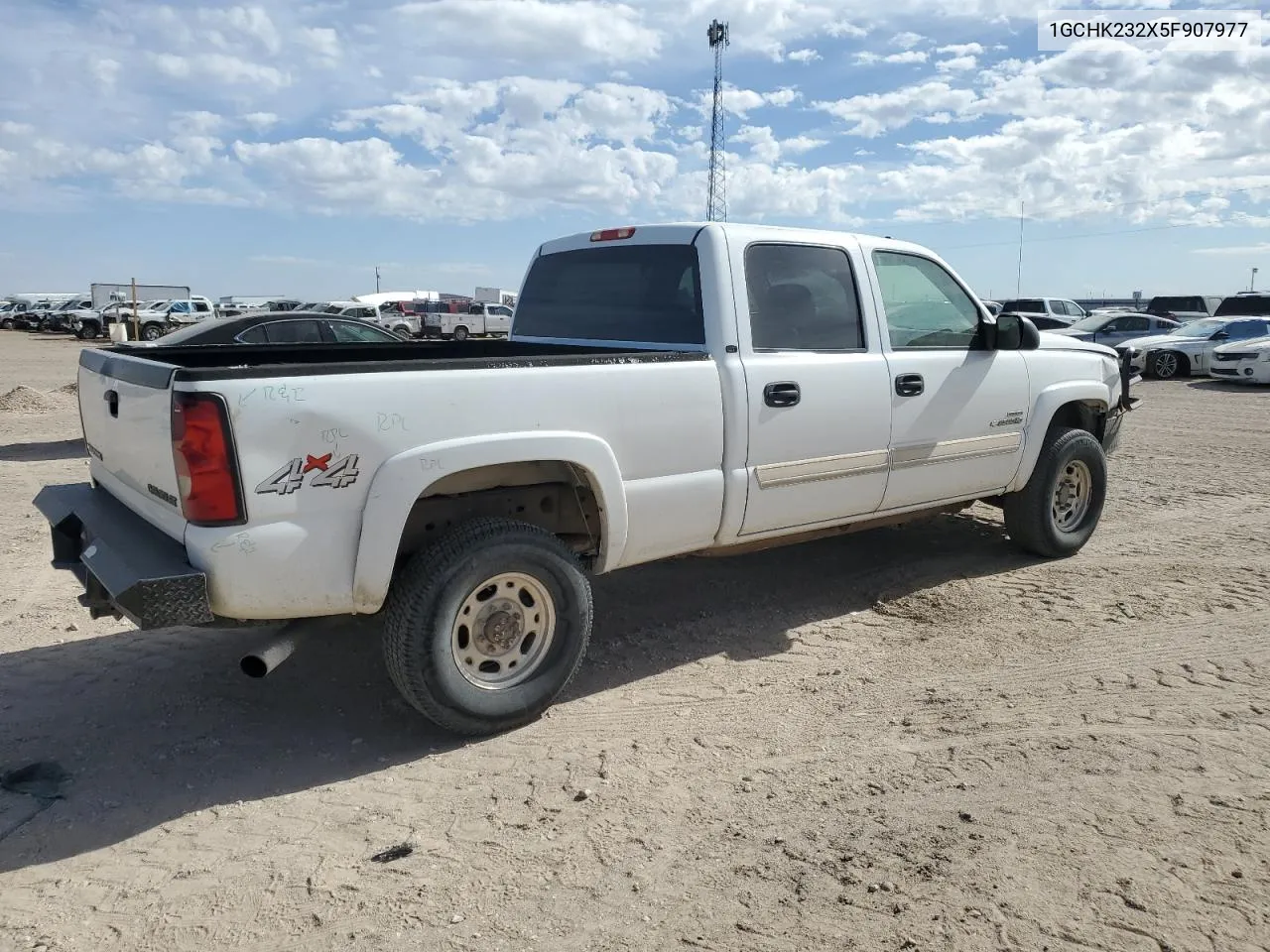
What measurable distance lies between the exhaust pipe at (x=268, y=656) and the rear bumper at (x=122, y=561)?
26 cm

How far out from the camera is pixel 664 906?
9.51ft

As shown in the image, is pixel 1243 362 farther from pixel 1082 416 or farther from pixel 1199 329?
pixel 1082 416

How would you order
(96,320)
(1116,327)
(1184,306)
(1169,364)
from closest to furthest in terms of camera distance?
(1169,364) → (1116,327) → (1184,306) → (96,320)

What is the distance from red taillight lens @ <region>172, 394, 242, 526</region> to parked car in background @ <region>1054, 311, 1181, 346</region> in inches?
916

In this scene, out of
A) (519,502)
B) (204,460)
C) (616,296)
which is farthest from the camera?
(616,296)

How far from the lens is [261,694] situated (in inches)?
175

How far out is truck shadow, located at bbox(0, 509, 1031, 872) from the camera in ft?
11.7

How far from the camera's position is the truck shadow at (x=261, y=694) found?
357 cm

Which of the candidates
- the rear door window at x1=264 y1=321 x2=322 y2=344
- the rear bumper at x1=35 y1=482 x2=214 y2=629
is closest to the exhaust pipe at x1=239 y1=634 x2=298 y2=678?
the rear bumper at x1=35 y1=482 x2=214 y2=629

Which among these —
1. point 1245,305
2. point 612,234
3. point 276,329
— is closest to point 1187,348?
point 1245,305

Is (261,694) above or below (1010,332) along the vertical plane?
below

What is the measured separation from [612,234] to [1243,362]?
19.5 m

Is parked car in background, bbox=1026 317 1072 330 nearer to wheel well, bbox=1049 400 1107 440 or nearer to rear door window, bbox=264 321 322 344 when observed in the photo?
rear door window, bbox=264 321 322 344

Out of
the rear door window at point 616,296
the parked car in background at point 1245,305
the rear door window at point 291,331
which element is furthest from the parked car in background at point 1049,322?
the rear door window at point 616,296
